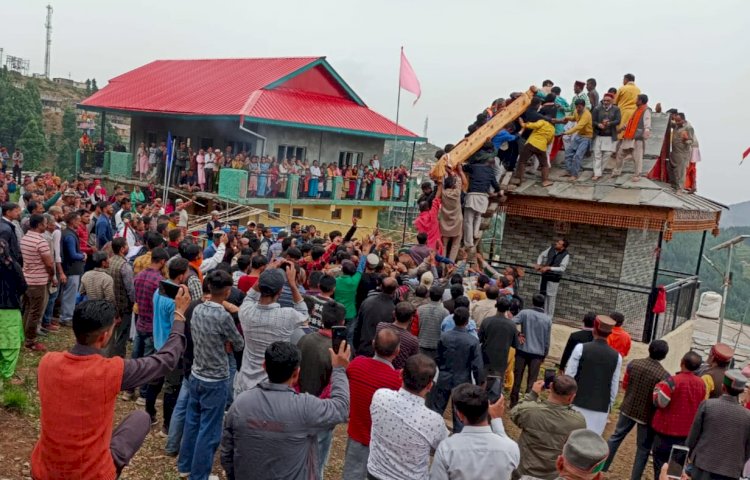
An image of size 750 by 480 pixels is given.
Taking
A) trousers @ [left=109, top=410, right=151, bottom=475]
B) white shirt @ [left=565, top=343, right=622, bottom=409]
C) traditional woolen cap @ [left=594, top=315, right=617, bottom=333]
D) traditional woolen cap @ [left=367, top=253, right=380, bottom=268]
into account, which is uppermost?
traditional woolen cap @ [left=367, top=253, right=380, bottom=268]

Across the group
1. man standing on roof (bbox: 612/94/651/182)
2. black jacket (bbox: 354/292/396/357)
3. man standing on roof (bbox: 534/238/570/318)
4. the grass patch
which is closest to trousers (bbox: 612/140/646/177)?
man standing on roof (bbox: 612/94/651/182)

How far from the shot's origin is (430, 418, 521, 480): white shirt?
338 centimetres

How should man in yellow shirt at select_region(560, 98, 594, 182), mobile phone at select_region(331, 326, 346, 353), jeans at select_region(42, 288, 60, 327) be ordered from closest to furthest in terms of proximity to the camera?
mobile phone at select_region(331, 326, 346, 353) → jeans at select_region(42, 288, 60, 327) → man in yellow shirt at select_region(560, 98, 594, 182)

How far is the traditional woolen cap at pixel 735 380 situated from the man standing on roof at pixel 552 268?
624cm

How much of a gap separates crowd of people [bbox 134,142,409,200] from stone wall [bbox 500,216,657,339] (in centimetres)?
994

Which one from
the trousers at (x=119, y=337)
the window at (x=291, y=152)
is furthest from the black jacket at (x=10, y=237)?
the window at (x=291, y=152)

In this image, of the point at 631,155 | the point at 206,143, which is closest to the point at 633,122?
the point at 631,155

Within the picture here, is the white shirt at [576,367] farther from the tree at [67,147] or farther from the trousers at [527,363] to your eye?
the tree at [67,147]

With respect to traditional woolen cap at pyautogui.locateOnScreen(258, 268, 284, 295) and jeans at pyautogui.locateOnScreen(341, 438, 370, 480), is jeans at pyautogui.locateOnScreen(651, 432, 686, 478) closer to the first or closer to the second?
jeans at pyautogui.locateOnScreen(341, 438, 370, 480)

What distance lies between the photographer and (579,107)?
12.8 meters

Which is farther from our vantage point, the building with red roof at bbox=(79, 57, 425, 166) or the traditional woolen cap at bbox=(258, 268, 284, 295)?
the building with red roof at bbox=(79, 57, 425, 166)

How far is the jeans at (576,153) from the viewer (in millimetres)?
13078

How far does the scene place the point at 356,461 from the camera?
14.9 ft

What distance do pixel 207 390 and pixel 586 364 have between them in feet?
12.7
